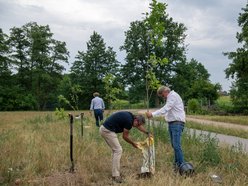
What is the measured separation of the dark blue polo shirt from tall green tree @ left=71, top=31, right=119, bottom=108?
57494mm

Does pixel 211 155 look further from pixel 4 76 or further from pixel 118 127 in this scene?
pixel 4 76

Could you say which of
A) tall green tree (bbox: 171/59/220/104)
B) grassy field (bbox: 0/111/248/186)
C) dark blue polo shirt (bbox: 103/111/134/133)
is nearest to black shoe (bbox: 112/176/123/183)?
grassy field (bbox: 0/111/248/186)

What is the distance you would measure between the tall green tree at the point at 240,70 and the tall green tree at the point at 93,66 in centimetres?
2741

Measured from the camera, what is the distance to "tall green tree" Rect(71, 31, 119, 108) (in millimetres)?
66438

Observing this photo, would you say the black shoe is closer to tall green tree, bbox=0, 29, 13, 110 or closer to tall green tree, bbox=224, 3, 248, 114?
tall green tree, bbox=224, 3, 248, 114

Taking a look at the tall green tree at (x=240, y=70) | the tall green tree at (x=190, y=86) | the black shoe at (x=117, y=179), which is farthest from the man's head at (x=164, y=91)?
the tall green tree at (x=190, y=86)

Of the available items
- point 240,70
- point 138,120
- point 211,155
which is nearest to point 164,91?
point 138,120

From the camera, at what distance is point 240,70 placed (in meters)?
40.8

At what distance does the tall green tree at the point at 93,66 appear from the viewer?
66.4m

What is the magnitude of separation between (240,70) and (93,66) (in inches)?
1310

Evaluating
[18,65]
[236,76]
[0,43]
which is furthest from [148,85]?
[18,65]

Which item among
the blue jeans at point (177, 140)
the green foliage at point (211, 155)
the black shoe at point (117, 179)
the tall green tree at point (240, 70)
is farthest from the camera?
the tall green tree at point (240, 70)

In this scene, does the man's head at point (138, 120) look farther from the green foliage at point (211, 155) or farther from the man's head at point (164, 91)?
the green foliage at point (211, 155)

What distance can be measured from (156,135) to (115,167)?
4.59m
